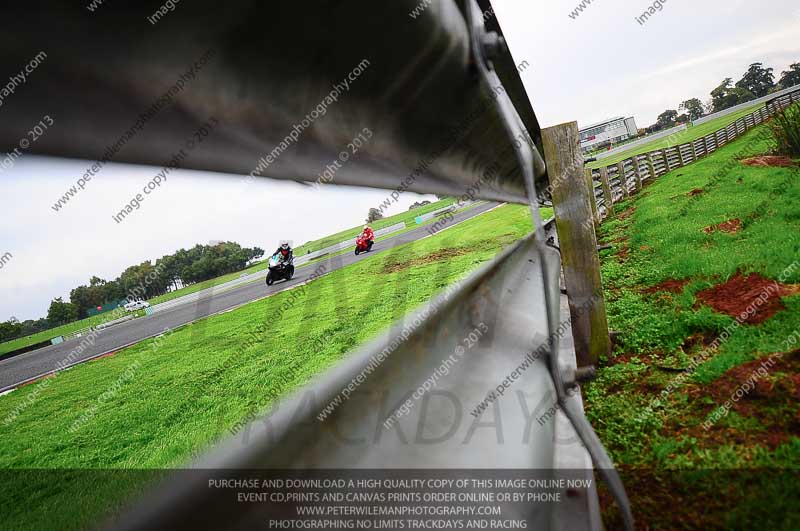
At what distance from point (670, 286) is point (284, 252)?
12859 mm

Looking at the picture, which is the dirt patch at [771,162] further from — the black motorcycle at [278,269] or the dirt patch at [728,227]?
the black motorcycle at [278,269]

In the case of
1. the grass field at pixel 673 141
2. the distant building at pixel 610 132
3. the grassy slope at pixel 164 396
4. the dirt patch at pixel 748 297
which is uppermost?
the distant building at pixel 610 132

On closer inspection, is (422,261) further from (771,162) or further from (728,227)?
(771,162)

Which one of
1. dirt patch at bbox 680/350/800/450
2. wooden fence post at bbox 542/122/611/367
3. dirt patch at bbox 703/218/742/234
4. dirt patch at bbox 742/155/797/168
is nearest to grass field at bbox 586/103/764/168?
dirt patch at bbox 742/155/797/168

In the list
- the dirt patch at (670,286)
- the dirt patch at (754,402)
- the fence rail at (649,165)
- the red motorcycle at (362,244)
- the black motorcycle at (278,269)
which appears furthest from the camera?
the red motorcycle at (362,244)

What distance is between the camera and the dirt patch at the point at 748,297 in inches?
101

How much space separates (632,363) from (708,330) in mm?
610

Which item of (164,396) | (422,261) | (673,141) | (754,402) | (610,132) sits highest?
A: (610,132)

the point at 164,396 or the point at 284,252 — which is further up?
the point at 284,252

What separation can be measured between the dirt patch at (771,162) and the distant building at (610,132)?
2236 inches

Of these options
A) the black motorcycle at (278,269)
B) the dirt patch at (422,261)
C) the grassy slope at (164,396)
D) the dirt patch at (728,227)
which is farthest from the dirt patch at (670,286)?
the black motorcycle at (278,269)

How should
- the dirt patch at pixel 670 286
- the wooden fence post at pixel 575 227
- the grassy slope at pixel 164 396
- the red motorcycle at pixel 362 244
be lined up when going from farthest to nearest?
1. the red motorcycle at pixel 362 244
2. the dirt patch at pixel 670 286
3. the grassy slope at pixel 164 396
4. the wooden fence post at pixel 575 227

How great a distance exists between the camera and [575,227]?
242 cm

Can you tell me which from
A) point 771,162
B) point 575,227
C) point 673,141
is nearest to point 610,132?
point 673,141
